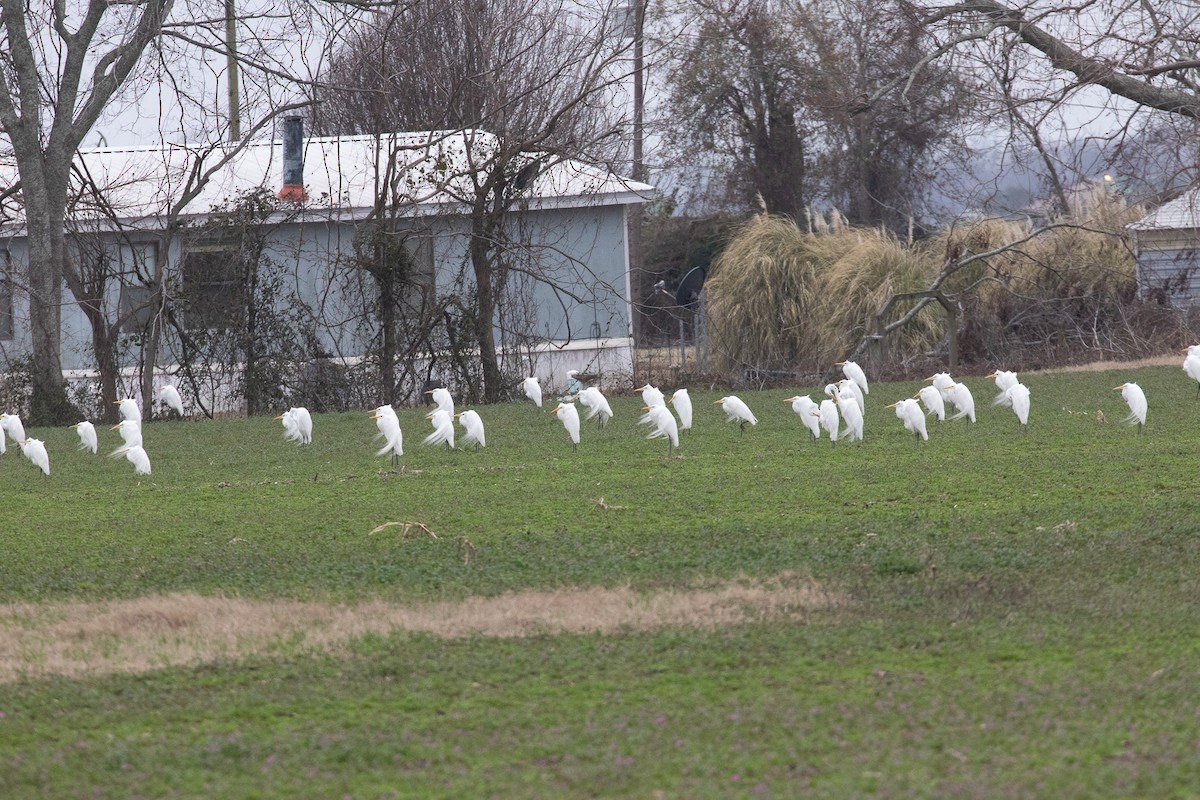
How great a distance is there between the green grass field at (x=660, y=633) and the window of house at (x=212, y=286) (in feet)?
25.5

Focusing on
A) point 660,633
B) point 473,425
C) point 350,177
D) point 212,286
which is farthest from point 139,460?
point 350,177

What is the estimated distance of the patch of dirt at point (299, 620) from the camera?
5480 mm

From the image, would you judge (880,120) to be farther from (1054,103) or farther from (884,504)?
(884,504)

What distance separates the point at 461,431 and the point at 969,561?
26.8 ft

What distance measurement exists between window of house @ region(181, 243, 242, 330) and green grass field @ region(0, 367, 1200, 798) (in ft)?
25.5

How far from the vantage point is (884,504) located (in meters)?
8.65

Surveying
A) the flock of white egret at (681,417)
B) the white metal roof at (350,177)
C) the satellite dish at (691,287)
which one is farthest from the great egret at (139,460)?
the satellite dish at (691,287)

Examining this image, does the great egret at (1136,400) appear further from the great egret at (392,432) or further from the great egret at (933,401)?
the great egret at (392,432)

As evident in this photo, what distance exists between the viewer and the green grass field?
3.90m

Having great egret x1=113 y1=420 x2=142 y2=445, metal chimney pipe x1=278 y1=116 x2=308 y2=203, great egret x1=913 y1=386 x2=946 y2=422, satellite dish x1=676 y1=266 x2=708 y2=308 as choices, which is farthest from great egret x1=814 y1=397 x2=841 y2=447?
satellite dish x1=676 y1=266 x2=708 y2=308

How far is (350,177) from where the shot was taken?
71.6 feet

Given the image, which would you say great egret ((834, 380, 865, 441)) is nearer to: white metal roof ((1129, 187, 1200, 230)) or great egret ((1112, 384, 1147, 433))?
great egret ((1112, 384, 1147, 433))

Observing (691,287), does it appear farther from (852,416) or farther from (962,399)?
(852,416)

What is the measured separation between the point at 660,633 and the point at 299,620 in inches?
63.7
